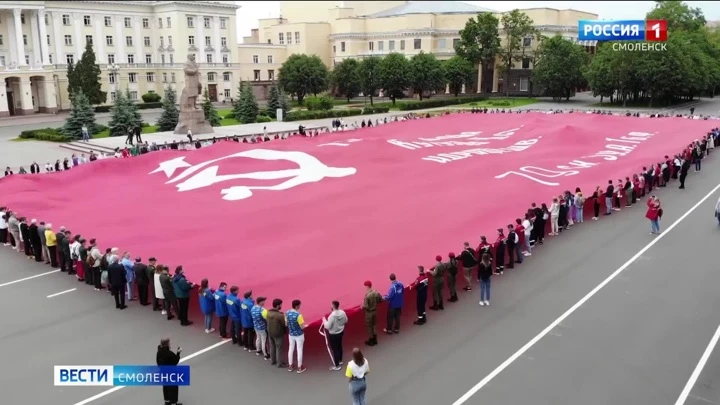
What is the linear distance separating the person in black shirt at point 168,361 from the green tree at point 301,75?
66602 mm

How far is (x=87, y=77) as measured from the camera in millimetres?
67938

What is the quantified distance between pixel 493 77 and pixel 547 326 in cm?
8468

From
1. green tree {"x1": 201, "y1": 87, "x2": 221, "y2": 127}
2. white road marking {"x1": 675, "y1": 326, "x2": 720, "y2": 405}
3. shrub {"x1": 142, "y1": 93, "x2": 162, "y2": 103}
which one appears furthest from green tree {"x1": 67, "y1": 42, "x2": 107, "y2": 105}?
white road marking {"x1": 675, "y1": 326, "x2": 720, "y2": 405}

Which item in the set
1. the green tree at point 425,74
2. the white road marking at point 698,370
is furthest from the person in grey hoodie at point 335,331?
the green tree at point 425,74

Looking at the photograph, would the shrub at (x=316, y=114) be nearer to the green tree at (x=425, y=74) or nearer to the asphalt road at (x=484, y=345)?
the green tree at (x=425, y=74)

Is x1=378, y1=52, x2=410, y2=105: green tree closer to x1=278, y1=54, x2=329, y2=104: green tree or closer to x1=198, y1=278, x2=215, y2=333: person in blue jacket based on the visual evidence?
x1=278, y1=54, x2=329, y2=104: green tree

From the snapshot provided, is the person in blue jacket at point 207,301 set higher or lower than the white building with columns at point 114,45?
lower

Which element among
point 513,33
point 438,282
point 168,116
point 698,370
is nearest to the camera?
point 698,370

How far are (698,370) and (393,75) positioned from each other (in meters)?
63.2

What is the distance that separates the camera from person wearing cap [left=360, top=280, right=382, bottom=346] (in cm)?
1227

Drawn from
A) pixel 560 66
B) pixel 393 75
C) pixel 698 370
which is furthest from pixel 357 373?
pixel 560 66

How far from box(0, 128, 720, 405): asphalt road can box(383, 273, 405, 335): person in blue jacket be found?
357 mm

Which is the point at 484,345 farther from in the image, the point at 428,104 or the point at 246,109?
the point at 428,104

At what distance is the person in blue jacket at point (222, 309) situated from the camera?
12703mm
